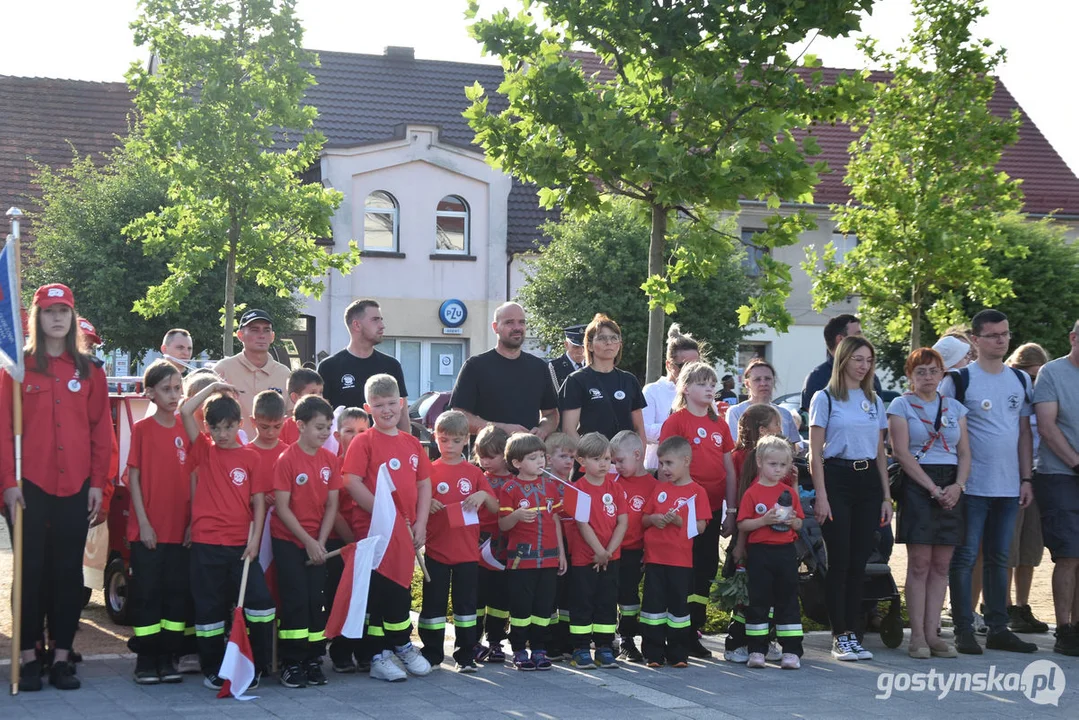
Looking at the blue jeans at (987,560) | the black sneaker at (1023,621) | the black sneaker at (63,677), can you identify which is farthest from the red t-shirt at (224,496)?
the black sneaker at (1023,621)

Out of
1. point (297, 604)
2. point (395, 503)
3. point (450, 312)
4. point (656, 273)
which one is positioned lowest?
point (297, 604)

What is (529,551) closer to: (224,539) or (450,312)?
(224,539)

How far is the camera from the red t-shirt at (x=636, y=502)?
818cm

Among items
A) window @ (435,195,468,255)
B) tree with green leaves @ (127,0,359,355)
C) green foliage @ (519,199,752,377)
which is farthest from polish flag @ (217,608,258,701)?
window @ (435,195,468,255)

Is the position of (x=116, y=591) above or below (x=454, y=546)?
below

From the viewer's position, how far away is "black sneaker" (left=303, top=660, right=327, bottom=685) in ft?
23.7

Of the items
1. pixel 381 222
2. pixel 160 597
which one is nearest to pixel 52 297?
pixel 160 597

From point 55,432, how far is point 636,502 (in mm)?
3466

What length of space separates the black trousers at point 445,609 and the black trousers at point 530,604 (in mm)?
250

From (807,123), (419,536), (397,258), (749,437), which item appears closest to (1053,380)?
(749,437)

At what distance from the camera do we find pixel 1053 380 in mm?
8953

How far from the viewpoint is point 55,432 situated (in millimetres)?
7098

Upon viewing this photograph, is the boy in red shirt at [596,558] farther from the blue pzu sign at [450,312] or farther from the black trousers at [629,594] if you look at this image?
the blue pzu sign at [450,312]

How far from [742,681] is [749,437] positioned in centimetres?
169
